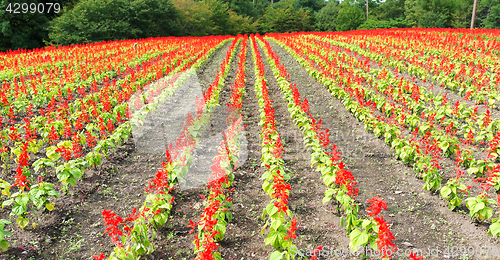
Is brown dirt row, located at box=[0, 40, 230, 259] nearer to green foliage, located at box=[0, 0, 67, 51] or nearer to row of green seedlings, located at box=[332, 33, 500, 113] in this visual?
row of green seedlings, located at box=[332, 33, 500, 113]

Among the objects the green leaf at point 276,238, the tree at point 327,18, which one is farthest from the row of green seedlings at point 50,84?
the tree at point 327,18

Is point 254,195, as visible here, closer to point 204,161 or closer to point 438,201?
point 204,161

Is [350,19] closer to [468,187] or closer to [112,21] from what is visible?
[112,21]

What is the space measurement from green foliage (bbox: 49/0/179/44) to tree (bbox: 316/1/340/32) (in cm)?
3215

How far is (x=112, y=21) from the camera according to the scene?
32688 mm

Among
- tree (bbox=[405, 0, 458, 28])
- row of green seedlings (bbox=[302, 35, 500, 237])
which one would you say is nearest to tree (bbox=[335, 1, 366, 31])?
tree (bbox=[405, 0, 458, 28])

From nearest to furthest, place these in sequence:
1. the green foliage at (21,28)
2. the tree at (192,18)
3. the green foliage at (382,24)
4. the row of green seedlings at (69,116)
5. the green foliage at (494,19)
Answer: the row of green seedlings at (69,116) < the green foliage at (21,28) < the tree at (192,18) < the green foliage at (494,19) < the green foliage at (382,24)

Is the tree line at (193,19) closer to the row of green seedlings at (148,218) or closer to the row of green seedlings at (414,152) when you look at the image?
the row of green seedlings at (414,152)

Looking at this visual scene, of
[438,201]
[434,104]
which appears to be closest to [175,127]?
[438,201]

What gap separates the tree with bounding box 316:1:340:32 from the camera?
2357 inches

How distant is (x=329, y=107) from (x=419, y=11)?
51682 mm

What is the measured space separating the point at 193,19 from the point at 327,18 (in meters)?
30.4

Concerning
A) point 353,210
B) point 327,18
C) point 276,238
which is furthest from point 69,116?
point 327,18

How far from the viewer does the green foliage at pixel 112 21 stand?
98.2ft
